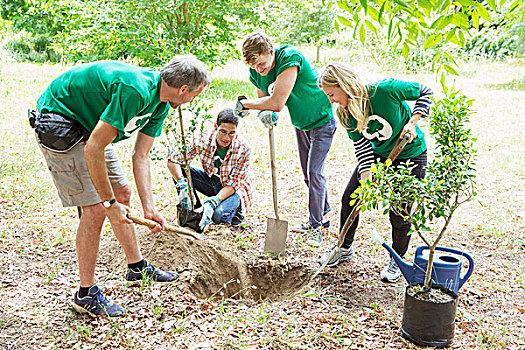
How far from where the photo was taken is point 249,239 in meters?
3.81

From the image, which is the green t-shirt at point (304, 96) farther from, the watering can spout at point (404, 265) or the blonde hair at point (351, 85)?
the watering can spout at point (404, 265)

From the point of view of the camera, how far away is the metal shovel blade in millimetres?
3547

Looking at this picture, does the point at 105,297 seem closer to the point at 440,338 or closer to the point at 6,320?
the point at 6,320

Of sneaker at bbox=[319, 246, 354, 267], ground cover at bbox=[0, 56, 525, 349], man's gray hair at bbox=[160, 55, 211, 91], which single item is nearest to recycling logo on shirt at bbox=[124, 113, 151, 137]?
man's gray hair at bbox=[160, 55, 211, 91]

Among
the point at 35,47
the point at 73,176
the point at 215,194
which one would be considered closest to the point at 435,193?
the point at 73,176

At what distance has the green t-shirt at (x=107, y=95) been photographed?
221 cm

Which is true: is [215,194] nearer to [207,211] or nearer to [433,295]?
[207,211]

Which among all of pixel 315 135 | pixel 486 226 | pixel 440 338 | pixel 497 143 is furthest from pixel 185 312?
pixel 497 143

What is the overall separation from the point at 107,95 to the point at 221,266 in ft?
5.31

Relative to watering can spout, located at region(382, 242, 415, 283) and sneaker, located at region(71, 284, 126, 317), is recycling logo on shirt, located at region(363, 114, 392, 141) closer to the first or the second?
watering can spout, located at region(382, 242, 415, 283)

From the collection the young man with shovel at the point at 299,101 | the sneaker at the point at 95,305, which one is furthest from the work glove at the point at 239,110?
the sneaker at the point at 95,305

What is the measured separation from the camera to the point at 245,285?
3.33 metres

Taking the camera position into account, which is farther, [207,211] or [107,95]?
[207,211]

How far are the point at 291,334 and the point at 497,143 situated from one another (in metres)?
5.70
